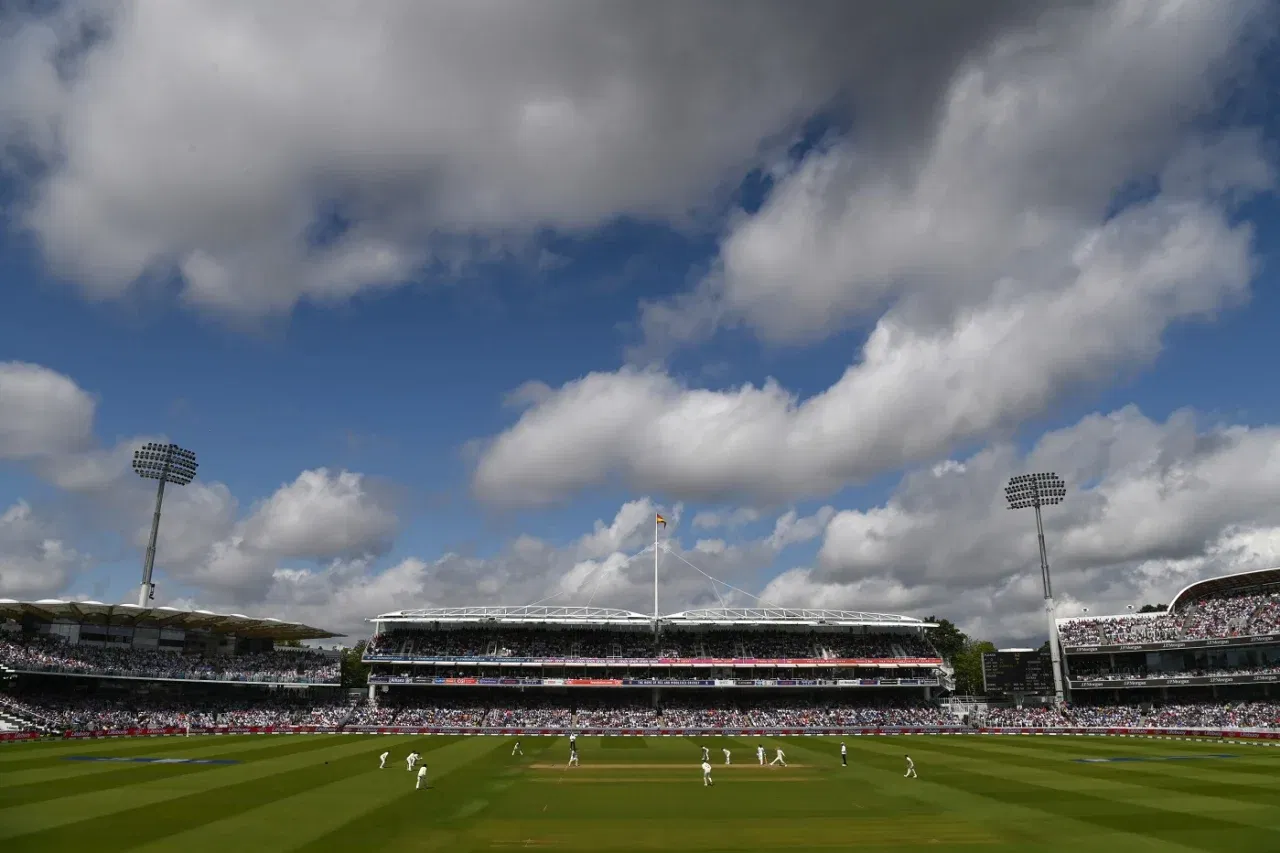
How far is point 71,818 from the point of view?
26.4 metres

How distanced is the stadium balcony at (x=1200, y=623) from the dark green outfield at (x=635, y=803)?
86.0 feet

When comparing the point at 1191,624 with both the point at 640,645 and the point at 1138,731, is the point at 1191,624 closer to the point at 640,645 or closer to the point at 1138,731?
the point at 1138,731

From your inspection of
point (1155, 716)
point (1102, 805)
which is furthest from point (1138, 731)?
point (1102, 805)

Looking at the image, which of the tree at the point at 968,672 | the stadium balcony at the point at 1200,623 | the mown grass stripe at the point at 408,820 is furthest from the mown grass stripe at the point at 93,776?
the tree at the point at 968,672

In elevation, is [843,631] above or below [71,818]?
above

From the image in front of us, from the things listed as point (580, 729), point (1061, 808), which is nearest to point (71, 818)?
point (1061, 808)

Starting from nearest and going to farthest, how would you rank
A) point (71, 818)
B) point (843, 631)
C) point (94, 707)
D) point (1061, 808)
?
point (71, 818), point (1061, 808), point (94, 707), point (843, 631)

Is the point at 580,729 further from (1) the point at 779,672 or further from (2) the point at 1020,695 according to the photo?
(2) the point at 1020,695

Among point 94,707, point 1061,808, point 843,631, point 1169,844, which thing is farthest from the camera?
point 843,631

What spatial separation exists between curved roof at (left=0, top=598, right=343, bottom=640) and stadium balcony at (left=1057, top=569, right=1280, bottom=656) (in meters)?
82.3

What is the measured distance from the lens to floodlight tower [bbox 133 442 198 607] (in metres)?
77.9

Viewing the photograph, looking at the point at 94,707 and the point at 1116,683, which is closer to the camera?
the point at 94,707

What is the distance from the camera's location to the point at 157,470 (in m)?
79.1

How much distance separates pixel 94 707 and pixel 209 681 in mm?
8847
